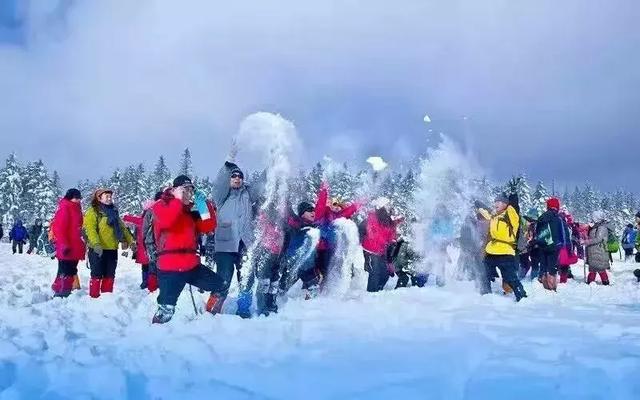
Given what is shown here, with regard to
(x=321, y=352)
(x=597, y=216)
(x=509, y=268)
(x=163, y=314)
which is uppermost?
(x=597, y=216)

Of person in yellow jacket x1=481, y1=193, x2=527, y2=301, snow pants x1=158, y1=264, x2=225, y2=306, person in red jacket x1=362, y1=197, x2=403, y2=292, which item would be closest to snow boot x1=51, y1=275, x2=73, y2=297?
snow pants x1=158, y1=264, x2=225, y2=306

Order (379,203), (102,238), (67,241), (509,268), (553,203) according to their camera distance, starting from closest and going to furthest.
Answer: (67,241)
(102,238)
(509,268)
(379,203)
(553,203)

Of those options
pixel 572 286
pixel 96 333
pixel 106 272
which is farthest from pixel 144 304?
pixel 572 286

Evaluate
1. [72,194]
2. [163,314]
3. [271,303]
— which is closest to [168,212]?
[163,314]

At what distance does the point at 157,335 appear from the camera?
6859 mm

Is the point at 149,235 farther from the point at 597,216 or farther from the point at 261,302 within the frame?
the point at 597,216

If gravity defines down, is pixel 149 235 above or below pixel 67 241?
above

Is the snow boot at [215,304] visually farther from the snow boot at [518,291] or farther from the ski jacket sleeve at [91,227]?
the snow boot at [518,291]

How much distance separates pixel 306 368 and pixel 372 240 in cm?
771

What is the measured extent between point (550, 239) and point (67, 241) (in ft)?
33.5

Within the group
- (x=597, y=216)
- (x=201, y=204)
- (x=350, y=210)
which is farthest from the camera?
(x=597, y=216)

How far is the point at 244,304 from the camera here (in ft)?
29.1

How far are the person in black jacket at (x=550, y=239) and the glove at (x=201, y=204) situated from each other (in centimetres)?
913

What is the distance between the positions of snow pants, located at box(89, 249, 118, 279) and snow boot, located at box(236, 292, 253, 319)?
347 cm
